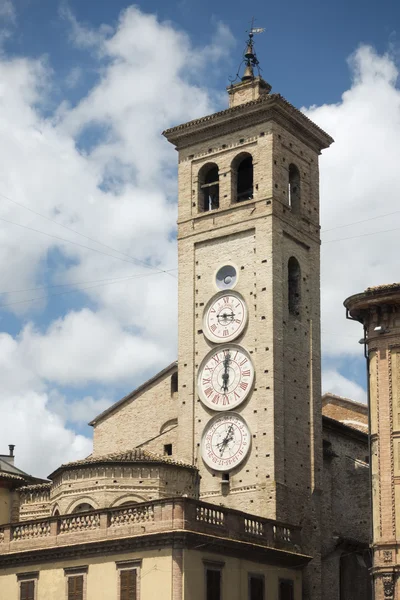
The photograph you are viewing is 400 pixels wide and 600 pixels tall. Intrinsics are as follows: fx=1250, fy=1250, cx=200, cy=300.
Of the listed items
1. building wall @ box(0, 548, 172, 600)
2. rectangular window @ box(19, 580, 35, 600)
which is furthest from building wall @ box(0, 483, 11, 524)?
rectangular window @ box(19, 580, 35, 600)

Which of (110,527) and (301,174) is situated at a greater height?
(301,174)

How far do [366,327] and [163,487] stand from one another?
28.4 ft

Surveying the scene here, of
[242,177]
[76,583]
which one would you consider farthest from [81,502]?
[242,177]

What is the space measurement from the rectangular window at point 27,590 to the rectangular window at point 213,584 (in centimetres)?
562

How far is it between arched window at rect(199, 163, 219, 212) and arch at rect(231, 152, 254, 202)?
2.79ft

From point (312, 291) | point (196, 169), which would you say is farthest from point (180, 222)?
point (312, 291)

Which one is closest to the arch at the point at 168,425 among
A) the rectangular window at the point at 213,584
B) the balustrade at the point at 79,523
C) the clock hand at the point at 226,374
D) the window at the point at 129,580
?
the clock hand at the point at 226,374

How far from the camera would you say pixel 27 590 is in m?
37.4

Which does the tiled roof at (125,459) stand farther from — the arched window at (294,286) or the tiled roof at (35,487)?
the arched window at (294,286)

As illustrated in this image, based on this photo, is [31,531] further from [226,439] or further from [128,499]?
[226,439]

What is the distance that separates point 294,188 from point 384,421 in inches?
532

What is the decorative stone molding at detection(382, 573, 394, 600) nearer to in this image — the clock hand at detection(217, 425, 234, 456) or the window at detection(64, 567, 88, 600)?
the window at detection(64, 567, 88, 600)

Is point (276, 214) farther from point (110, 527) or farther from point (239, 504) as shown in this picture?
point (110, 527)

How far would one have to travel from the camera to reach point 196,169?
152ft
